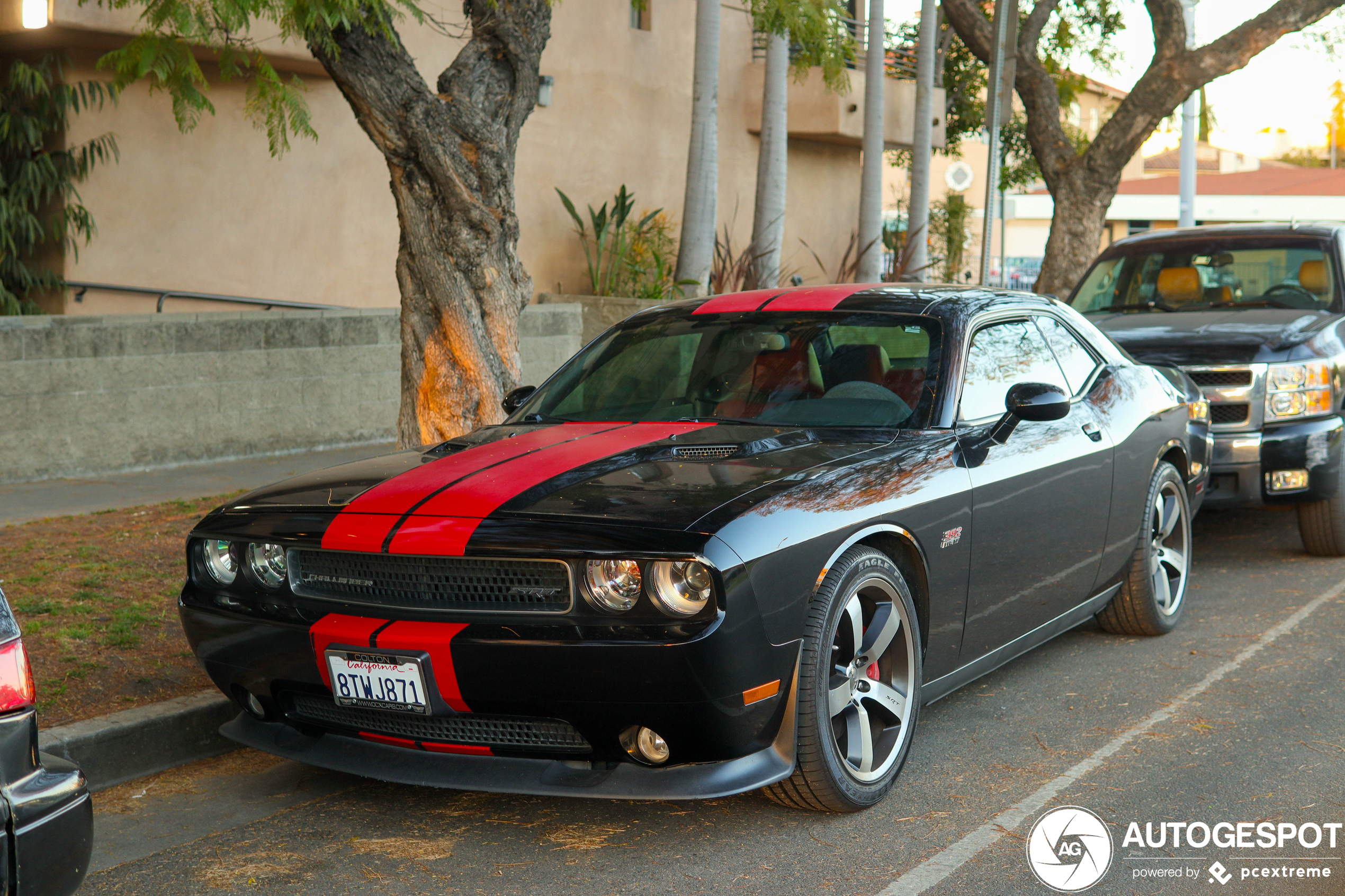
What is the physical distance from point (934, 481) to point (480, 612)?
4.95 ft

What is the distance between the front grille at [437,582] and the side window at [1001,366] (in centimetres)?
178

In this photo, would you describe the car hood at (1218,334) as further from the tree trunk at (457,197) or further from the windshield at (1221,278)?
the tree trunk at (457,197)

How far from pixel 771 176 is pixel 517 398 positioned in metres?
9.55

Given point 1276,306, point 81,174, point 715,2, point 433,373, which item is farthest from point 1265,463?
point 81,174

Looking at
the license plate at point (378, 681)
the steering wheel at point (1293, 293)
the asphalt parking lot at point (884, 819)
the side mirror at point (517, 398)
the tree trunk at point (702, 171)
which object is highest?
the tree trunk at point (702, 171)

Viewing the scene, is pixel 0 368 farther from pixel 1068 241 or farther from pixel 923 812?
pixel 1068 241

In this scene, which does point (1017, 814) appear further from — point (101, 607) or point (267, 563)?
point (101, 607)

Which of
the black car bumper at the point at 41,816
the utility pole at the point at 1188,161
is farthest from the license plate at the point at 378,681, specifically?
the utility pole at the point at 1188,161

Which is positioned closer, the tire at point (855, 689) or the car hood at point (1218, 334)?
the tire at point (855, 689)

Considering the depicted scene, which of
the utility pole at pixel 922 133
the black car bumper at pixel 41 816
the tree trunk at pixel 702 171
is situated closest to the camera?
the black car bumper at pixel 41 816

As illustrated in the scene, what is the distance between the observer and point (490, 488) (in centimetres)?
385

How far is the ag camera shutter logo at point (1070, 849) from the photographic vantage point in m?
3.57

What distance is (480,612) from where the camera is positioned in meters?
3.54

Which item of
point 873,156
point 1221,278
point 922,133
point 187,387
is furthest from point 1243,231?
point 922,133
